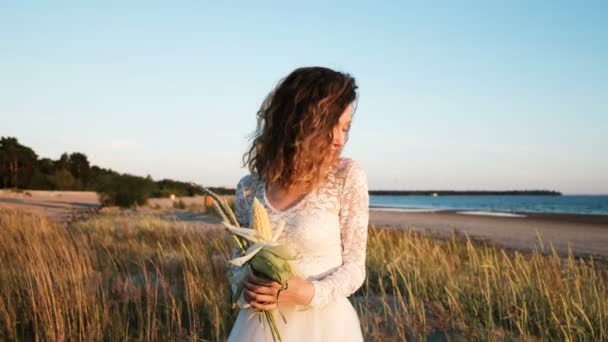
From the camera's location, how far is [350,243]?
6.07 ft

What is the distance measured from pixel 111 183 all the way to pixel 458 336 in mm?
22226

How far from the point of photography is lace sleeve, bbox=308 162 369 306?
1738 millimetres

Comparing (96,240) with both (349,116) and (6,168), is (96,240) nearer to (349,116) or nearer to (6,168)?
(349,116)

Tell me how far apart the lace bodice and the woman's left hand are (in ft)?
0.52

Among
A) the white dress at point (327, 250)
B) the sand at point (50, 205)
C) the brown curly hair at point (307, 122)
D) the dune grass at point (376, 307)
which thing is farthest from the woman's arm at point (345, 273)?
the sand at point (50, 205)

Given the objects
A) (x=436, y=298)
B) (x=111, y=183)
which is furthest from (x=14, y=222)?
(x=111, y=183)

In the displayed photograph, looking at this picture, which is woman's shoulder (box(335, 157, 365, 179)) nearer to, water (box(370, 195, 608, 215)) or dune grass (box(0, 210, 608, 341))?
dune grass (box(0, 210, 608, 341))

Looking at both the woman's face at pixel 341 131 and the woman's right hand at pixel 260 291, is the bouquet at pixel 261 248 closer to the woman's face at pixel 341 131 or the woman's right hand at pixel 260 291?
the woman's right hand at pixel 260 291

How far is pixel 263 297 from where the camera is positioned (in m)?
1.51

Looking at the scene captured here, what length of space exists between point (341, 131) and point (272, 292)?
729 mm

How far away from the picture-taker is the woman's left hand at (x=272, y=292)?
1480 mm

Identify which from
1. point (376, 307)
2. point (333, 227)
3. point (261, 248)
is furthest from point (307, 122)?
point (376, 307)

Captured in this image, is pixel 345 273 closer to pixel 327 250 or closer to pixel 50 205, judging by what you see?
pixel 327 250

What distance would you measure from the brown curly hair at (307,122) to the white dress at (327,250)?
77 millimetres
